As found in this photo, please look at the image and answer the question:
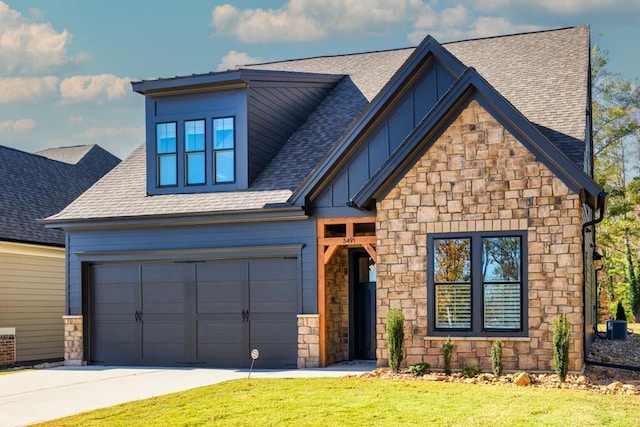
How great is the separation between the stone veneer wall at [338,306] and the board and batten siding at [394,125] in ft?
5.58

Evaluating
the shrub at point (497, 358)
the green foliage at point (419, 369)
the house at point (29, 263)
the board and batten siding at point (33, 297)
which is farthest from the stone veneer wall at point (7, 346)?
the shrub at point (497, 358)

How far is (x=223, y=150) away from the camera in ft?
61.2

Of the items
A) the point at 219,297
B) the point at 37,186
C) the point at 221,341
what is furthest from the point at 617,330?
the point at 37,186

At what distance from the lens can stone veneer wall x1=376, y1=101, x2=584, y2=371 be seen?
14.2 meters

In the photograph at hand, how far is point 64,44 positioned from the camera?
132 ft

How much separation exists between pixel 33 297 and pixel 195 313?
669 centimetres

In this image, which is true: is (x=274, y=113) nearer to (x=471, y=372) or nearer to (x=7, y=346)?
(x=471, y=372)

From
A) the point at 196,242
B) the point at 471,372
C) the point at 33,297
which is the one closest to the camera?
the point at 471,372

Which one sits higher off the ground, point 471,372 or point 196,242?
point 196,242

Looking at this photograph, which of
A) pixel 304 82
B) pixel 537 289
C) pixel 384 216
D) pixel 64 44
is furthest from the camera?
pixel 64 44

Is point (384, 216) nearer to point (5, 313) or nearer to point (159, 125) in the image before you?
point (159, 125)

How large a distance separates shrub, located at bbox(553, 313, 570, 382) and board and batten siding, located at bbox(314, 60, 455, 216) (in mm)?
4939

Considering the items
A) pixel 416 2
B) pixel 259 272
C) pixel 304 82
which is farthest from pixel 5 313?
pixel 416 2

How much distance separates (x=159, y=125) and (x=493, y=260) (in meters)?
8.73
